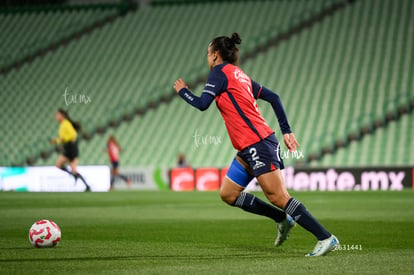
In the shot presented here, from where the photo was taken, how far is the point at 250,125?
7.99 meters

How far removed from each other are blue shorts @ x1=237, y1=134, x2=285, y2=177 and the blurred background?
2067cm

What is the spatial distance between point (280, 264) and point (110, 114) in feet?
86.4

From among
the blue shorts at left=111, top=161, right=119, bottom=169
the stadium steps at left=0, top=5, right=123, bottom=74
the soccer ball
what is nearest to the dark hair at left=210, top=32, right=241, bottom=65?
the soccer ball

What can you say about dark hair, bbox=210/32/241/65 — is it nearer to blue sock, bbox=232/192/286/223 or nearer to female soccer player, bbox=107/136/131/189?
blue sock, bbox=232/192/286/223

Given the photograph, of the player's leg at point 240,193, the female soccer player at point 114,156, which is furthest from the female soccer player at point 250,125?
the female soccer player at point 114,156

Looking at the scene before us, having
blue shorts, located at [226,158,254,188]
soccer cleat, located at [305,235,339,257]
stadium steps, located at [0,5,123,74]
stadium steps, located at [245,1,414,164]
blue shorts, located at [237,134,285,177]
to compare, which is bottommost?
soccer cleat, located at [305,235,339,257]

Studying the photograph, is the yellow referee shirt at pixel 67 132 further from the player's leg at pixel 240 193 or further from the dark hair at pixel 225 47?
the dark hair at pixel 225 47

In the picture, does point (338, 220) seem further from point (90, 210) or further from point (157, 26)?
point (157, 26)

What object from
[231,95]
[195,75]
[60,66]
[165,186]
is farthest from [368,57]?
[231,95]

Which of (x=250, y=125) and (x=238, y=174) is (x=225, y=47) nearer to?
(x=250, y=125)

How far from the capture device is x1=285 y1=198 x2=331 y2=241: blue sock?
7.84m

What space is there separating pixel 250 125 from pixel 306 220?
1.06m

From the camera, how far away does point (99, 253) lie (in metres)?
8.38

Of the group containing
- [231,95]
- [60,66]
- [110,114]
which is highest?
[60,66]
